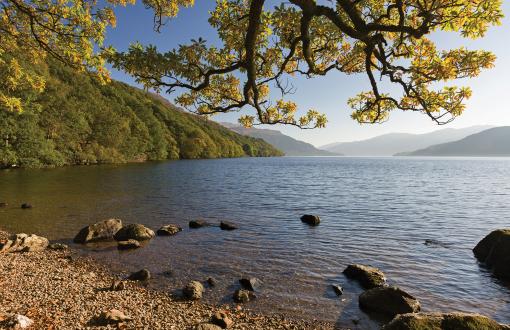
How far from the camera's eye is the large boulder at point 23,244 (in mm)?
18625

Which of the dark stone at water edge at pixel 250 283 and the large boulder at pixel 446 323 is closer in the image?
the large boulder at pixel 446 323

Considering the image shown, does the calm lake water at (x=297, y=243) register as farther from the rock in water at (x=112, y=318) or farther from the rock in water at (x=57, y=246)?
the rock in water at (x=112, y=318)

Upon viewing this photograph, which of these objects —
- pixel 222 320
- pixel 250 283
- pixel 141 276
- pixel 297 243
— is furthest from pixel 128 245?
pixel 222 320

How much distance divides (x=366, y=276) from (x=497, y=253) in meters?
8.63

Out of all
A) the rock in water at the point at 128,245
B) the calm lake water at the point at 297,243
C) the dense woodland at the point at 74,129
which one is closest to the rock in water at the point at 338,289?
the calm lake water at the point at 297,243

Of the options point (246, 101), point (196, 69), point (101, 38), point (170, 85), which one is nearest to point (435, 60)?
point (246, 101)

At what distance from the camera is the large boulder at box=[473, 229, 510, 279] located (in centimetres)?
1712

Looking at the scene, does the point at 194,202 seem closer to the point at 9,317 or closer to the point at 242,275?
the point at 242,275

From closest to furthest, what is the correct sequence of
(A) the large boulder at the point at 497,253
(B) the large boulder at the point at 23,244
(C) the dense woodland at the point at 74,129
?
(A) the large boulder at the point at 497,253
(B) the large boulder at the point at 23,244
(C) the dense woodland at the point at 74,129

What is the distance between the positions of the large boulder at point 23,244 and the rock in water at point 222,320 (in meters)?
14.1

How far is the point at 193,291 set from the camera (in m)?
13.9

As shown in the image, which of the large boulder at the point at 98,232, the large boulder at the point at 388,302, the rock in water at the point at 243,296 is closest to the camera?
the large boulder at the point at 388,302

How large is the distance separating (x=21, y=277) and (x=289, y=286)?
12241 mm

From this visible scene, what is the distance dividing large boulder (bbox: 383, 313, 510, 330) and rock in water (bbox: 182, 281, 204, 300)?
26.2 ft
